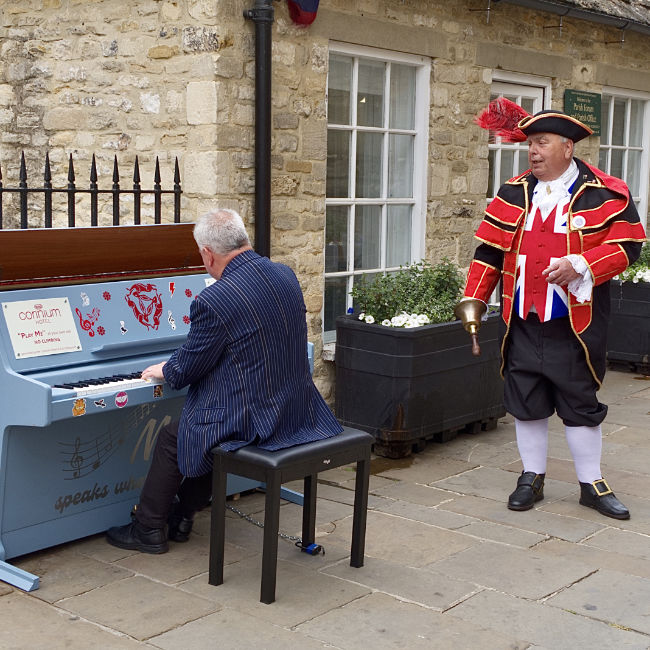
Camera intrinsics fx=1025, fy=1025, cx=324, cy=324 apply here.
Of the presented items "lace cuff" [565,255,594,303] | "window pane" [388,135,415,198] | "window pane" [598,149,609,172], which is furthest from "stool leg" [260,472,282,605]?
"window pane" [598,149,609,172]

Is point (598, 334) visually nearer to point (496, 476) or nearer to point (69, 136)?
point (496, 476)

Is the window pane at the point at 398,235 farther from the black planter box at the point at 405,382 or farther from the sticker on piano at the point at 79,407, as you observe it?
the sticker on piano at the point at 79,407

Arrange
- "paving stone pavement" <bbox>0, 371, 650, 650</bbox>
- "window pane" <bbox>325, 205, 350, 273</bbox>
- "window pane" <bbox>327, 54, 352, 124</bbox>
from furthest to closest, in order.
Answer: "window pane" <bbox>325, 205, 350, 273</bbox>, "window pane" <bbox>327, 54, 352, 124</bbox>, "paving stone pavement" <bbox>0, 371, 650, 650</bbox>

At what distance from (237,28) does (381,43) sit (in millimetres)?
1231

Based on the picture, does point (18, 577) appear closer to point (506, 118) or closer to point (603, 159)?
point (506, 118)

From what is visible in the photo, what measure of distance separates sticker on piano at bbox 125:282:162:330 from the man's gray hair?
62 cm

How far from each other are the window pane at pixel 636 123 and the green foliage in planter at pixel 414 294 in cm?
414

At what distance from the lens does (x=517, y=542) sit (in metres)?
4.65

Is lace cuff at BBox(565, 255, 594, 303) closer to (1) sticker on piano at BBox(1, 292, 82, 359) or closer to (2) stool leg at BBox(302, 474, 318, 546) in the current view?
(2) stool leg at BBox(302, 474, 318, 546)

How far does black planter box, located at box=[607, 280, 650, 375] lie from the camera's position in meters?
8.55

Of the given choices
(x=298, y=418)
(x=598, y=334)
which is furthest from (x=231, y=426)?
(x=598, y=334)

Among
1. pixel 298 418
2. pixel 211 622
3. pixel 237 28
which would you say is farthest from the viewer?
pixel 237 28

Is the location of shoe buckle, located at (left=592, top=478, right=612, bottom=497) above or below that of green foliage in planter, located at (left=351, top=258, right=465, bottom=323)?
below

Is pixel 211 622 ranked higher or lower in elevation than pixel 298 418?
lower
